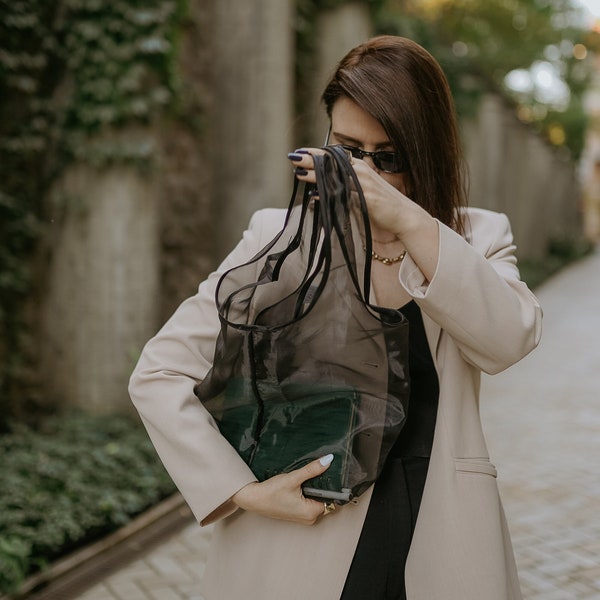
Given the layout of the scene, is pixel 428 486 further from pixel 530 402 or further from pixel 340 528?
pixel 530 402

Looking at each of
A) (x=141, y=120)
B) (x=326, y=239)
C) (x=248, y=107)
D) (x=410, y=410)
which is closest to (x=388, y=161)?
(x=326, y=239)

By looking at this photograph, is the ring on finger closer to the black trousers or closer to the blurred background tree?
the black trousers

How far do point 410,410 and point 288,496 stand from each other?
0.33 metres

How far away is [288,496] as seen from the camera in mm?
1434

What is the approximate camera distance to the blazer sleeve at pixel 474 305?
1.44m

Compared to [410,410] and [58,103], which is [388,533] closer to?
[410,410]

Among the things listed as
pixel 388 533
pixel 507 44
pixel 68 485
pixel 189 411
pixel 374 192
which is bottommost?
pixel 68 485

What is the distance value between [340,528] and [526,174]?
1800 cm

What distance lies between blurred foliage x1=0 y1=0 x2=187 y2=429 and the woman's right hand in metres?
4.23

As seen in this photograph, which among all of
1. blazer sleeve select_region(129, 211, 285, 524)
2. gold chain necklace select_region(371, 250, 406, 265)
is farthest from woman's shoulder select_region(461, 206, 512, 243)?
blazer sleeve select_region(129, 211, 285, 524)

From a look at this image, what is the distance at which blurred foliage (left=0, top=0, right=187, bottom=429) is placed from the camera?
5262 mm

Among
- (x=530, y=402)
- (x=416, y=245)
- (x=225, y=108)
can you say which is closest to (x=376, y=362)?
(x=416, y=245)

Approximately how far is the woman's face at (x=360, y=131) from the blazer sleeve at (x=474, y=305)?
25cm

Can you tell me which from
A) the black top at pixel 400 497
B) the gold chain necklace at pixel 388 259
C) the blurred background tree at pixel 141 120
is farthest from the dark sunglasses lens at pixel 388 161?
the blurred background tree at pixel 141 120
